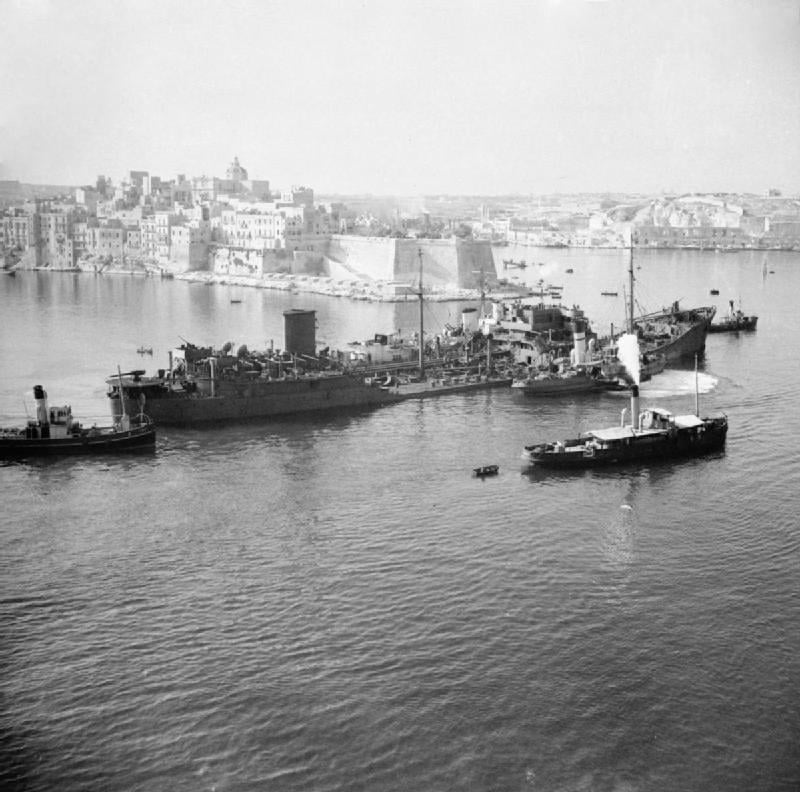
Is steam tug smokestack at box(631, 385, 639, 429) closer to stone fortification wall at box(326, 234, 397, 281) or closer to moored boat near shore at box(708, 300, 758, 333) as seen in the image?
moored boat near shore at box(708, 300, 758, 333)

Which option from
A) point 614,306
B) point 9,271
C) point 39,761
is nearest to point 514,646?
point 39,761

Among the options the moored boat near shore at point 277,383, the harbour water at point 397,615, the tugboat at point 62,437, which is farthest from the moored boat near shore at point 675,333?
the tugboat at point 62,437

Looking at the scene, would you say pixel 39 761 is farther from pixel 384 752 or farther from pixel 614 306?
pixel 614 306

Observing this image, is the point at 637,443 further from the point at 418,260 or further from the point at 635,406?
the point at 418,260

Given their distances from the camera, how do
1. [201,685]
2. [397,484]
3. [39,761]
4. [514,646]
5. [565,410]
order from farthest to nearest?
[565,410], [397,484], [514,646], [201,685], [39,761]

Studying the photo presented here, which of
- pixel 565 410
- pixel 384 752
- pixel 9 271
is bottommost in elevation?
pixel 384 752

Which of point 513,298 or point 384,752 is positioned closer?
point 384,752

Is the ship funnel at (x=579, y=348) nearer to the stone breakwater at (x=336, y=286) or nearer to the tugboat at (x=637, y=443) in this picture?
the tugboat at (x=637, y=443)
